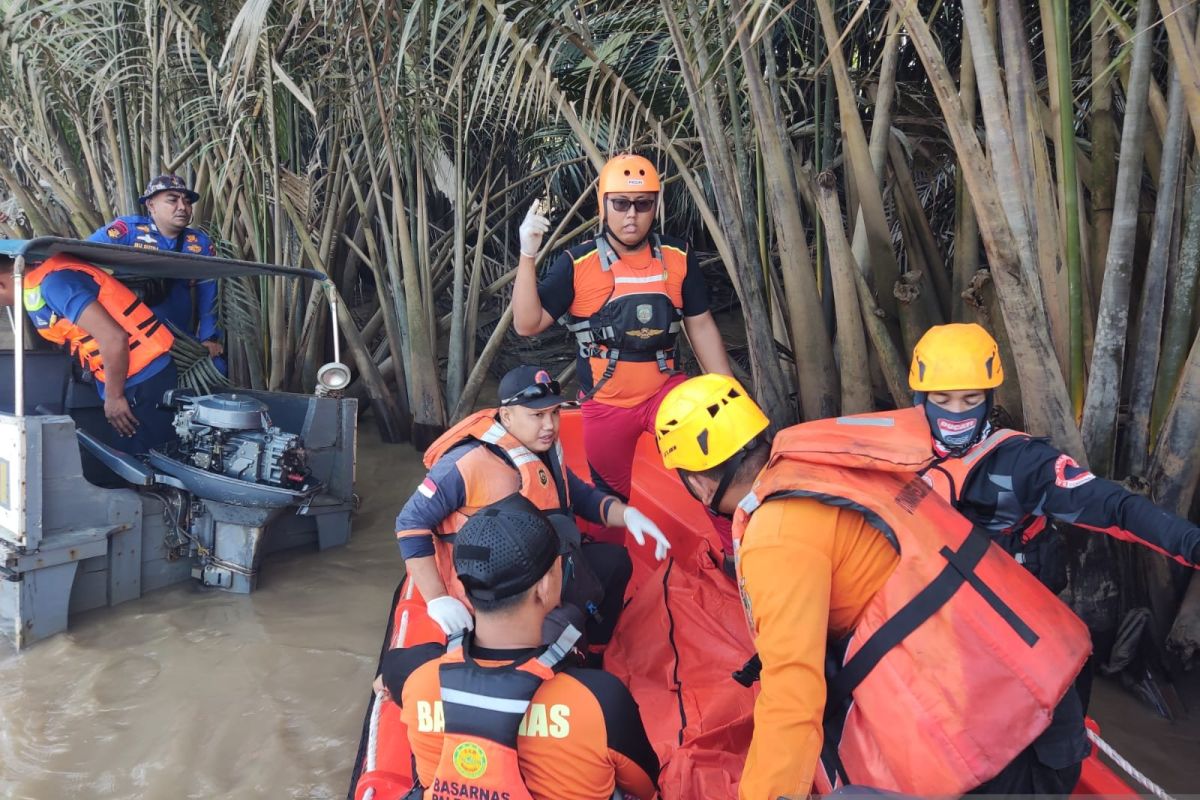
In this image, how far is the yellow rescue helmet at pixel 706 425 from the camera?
6.01ft

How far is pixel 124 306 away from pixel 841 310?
346 cm

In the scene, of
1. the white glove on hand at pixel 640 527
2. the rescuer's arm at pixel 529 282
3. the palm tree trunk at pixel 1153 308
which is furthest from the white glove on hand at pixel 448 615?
the palm tree trunk at pixel 1153 308

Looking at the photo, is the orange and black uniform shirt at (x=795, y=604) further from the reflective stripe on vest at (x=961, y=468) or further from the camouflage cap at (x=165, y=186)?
the camouflage cap at (x=165, y=186)

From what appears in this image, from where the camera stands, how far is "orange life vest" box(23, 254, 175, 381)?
151 inches

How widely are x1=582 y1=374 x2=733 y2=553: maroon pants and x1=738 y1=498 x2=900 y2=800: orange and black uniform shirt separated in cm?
188

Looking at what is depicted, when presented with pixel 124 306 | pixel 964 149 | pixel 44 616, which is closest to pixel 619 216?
pixel 964 149

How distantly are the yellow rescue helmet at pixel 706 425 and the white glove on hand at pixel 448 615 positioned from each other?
886 millimetres

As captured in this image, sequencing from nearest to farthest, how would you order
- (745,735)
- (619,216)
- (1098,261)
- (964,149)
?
(745,735), (964,149), (1098,261), (619,216)

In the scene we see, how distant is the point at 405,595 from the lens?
2789mm

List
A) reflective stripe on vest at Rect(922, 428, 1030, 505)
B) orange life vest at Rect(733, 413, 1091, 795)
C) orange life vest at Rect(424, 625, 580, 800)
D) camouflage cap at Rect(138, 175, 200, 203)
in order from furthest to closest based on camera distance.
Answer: camouflage cap at Rect(138, 175, 200, 203), reflective stripe on vest at Rect(922, 428, 1030, 505), orange life vest at Rect(424, 625, 580, 800), orange life vest at Rect(733, 413, 1091, 795)

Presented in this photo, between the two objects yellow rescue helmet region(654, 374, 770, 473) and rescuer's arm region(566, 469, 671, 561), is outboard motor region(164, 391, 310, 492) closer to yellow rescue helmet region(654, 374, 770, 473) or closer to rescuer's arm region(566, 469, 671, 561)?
rescuer's arm region(566, 469, 671, 561)

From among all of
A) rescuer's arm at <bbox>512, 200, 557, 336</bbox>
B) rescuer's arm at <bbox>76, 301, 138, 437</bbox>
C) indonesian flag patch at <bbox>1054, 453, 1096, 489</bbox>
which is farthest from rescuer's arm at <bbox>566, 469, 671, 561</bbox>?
rescuer's arm at <bbox>76, 301, 138, 437</bbox>

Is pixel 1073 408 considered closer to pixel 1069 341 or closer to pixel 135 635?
pixel 1069 341

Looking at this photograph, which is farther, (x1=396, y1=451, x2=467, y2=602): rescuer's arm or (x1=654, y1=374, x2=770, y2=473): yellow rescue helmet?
(x1=396, y1=451, x2=467, y2=602): rescuer's arm
